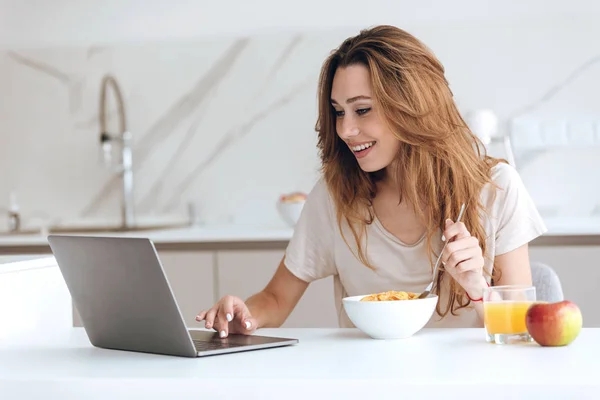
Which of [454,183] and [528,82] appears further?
[528,82]

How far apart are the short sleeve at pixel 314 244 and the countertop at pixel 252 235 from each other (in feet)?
3.23

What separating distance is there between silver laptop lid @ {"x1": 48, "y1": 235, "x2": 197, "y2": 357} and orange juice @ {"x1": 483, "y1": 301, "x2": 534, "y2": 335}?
462 mm

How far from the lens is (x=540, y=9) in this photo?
3488 mm

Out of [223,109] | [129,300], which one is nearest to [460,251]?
[129,300]

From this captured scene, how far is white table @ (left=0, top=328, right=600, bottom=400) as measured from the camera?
111cm

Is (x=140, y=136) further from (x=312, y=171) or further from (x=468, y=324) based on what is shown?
(x=468, y=324)

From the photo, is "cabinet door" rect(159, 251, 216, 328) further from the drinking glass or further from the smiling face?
the drinking glass

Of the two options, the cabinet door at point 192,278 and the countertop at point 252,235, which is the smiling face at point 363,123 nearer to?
the countertop at point 252,235

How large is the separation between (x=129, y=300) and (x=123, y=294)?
2 centimetres

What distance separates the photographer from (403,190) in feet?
6.81

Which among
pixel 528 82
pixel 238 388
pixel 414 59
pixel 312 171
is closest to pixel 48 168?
pixel 312 171

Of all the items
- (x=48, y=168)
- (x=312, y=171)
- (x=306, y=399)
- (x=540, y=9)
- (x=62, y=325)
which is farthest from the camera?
(x=48, y=168)

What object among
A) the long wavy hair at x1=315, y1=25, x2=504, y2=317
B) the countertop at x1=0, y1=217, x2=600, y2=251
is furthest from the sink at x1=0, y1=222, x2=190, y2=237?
the long wavy hair at x1=315, y1=25, x2=504, y2=317

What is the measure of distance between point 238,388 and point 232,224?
2.65 meters
